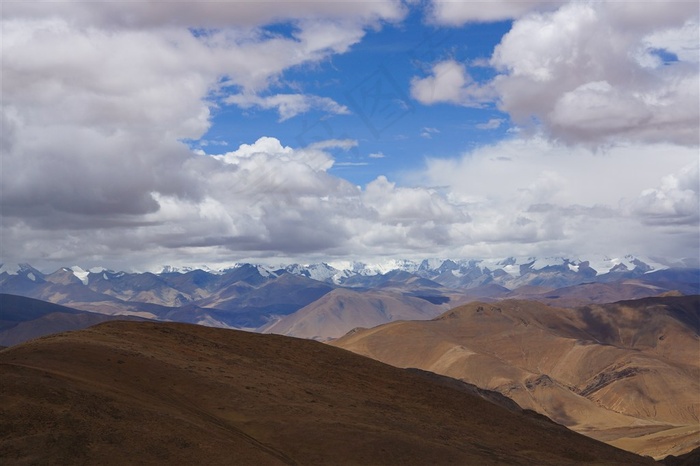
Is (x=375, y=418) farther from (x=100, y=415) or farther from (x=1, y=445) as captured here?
(x=1, y=445)

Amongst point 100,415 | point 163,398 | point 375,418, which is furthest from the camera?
point 375,418

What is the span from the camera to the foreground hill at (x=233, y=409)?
145ft

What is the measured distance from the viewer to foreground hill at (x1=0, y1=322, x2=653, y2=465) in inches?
1735

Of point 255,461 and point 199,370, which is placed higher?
point 199,370

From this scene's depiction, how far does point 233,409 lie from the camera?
57688mm

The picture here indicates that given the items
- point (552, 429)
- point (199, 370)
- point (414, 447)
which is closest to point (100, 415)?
point (199, 370)

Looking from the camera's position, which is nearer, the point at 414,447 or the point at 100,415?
the point at 100,415

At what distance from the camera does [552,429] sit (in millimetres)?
85000

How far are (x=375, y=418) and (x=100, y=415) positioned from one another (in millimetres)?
25180

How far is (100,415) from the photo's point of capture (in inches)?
1823

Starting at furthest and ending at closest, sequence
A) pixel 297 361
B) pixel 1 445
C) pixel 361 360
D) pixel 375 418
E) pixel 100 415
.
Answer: pixel 361 360 < pixel 297 361 < pixel 375 418 < pixel 100 415 < pixel 1 445

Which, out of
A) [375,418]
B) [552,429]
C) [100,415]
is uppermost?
[100,415]

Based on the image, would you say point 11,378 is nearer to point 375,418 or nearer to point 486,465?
point 375,418

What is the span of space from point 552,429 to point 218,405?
4445 centimetres
